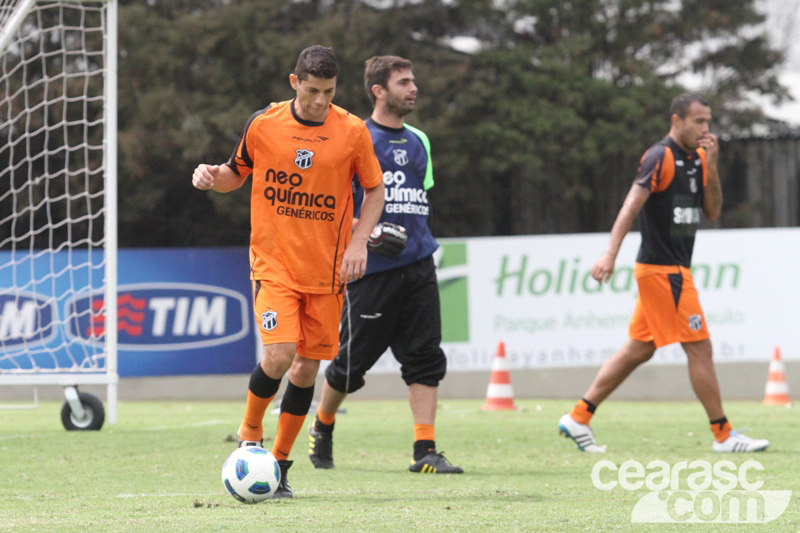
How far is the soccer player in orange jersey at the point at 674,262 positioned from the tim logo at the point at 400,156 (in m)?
1.52

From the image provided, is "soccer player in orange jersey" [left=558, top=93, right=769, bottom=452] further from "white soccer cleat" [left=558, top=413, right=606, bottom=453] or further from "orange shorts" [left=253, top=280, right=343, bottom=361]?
"orange shorts" [left=253, top=280, right=343, bottom=361]

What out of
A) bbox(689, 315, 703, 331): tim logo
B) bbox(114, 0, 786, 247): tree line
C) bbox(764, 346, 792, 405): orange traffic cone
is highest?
bbox(114, 0, 786, 247): tree line

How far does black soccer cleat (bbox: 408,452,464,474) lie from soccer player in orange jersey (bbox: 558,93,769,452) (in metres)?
1.45

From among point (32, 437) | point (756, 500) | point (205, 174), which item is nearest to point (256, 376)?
point (205, 174)

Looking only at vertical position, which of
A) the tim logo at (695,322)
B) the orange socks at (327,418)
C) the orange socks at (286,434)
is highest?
the tim logo at (695,322)

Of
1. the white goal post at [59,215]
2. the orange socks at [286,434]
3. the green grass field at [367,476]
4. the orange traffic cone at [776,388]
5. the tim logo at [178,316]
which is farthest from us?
the tim logo at [178,316]

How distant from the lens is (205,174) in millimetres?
5102

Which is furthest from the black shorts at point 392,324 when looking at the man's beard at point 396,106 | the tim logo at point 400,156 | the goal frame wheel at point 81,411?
the goal frame wheel at point 81,411

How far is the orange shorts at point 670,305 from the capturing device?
24.0ft

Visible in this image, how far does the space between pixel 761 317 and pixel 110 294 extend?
915 cm

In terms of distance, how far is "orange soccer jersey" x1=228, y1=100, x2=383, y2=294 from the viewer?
5.16 metres

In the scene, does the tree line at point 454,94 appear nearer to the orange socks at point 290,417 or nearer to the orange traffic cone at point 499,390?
the orange traffic cone at point 499,390

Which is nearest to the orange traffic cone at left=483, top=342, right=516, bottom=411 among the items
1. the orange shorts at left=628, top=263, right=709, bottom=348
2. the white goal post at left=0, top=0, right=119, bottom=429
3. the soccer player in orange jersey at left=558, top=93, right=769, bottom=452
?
the white goal post at left=0, top=0, right=119, bottom=429

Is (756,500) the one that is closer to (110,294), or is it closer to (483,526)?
(483,526)
